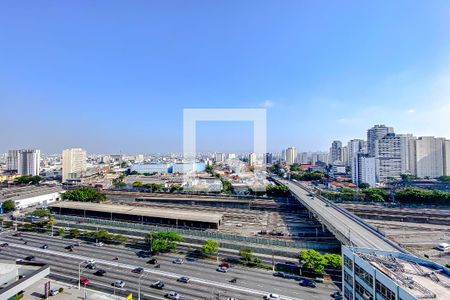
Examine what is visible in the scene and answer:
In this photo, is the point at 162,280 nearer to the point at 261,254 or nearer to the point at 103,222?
the point at 261,254

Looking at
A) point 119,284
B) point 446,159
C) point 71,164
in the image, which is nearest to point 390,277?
point 119,284

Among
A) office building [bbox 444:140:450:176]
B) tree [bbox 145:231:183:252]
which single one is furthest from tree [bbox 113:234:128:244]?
office building [bbox 444:140:450:176]

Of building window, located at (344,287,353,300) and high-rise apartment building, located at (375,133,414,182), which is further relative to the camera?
high-rise apartment building, located at (375,133,414,182)

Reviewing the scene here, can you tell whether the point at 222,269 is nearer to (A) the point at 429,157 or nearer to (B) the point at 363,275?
(B) the point at 363,275

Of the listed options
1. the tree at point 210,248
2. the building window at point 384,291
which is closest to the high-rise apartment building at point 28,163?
the tree at point 210,248

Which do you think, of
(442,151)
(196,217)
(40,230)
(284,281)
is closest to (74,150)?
(40,230)

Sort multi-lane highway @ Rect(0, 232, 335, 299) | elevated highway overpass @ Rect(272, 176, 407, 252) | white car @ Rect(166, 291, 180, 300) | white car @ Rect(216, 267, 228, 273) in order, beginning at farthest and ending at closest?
1. elevated highway overpass @ Rect(272, 176, 407, 252)
2. white car @ Rect(216, 267, 228, 273)
3. multi-lane highway @ Rect(0, 232, 335, 299)
4. white car @ Rect(166, 291, 180, 300)

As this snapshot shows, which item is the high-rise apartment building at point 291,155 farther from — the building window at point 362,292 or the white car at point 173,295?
the building window at point 362,292

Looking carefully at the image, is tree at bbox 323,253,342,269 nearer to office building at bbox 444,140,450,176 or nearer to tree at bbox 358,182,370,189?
tree at bbox 358,182,370,189
